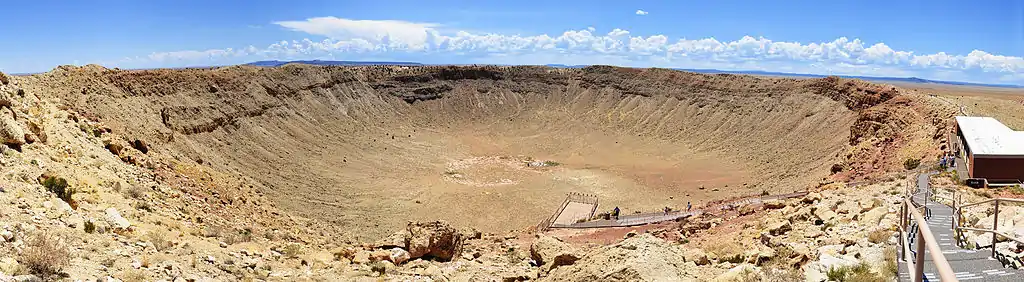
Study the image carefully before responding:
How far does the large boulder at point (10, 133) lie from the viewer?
14.5m

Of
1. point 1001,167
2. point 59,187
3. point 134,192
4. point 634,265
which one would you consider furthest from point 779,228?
point 134,192

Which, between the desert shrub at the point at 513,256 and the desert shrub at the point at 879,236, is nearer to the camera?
the desert shrub at the point at 879,236

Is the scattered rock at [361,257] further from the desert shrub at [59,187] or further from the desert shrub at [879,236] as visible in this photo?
the desert shrub at [879,236]

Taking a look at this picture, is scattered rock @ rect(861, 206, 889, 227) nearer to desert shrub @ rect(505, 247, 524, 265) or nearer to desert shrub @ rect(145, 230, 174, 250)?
desert shrub @ rect(505, 247, 524, 265)

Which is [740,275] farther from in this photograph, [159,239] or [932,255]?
[159,239]

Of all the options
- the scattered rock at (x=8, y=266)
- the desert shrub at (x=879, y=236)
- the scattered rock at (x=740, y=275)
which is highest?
the scattered rock at (x=8, y=266)

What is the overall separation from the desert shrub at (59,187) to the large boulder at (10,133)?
2.48m

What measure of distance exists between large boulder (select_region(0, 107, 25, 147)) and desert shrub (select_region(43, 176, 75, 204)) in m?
2.48

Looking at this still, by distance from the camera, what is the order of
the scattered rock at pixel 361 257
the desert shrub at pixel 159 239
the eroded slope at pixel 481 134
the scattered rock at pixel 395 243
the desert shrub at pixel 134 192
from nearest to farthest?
the desert shrub at pixel 159 239 → the scattered rock at pixel 361 257 → the desert shrub at pixel 134 192 → the scattered rock at pixel 395 243 → the eroded slope at pixel 481 134

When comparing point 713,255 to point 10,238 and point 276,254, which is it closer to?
point 276,254

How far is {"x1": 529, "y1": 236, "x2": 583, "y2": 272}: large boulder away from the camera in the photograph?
1316cm

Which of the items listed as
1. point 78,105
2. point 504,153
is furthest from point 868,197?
point 504,153

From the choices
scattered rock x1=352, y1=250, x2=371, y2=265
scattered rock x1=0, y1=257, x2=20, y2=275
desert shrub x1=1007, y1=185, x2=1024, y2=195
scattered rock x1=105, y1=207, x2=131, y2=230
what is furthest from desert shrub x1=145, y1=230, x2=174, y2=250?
desert shrub x1=1007, y1=185, x2=1024, y2=195

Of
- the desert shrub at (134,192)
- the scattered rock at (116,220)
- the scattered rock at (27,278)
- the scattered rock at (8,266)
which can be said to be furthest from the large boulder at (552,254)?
the desert shrub at (134,192)
